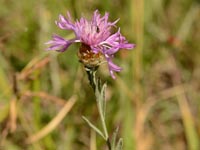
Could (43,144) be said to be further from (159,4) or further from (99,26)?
(159,4)

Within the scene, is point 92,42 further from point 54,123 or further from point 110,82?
point 110,82

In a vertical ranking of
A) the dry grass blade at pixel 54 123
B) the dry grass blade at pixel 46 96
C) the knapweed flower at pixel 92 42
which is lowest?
the dry grass blade at pixel 54 123

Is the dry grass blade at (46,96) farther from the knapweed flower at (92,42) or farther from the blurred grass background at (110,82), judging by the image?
the knapweed flower at (92,42)

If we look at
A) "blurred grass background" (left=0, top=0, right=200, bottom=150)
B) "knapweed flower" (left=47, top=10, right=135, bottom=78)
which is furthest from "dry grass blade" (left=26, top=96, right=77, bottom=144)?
"knapweed flower" (left=47, top=10, right=135, bottom=78)

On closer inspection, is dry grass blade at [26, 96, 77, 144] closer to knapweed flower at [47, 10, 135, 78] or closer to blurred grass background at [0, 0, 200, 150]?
blurred grass background at [0, 0, 200, 150]

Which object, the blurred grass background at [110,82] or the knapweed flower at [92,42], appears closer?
the knapweed flower at [92,42]

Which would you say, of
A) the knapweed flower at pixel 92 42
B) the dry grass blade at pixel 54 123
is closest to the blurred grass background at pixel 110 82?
the dry grass blade at pixel 54 123

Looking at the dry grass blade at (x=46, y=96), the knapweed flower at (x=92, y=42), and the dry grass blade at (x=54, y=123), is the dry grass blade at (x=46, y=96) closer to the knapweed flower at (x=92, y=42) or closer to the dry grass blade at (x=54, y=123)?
the dry grass blade at (x=54, y=123)

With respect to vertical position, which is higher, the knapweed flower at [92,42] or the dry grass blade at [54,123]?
the knapweed flower at [92,42]
